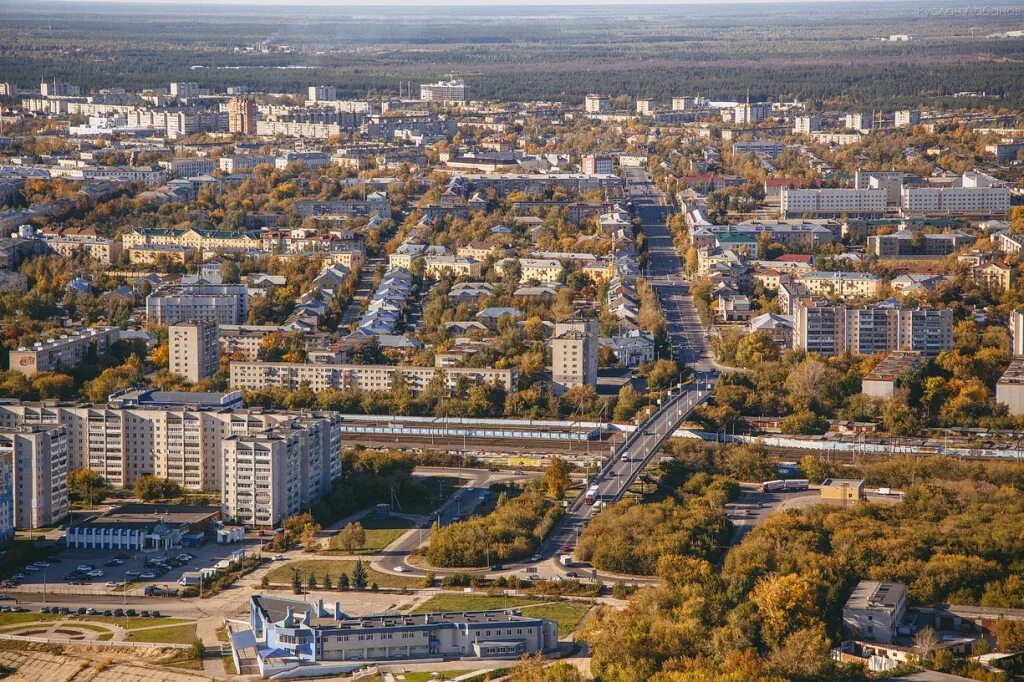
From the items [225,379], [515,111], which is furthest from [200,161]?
[225,379]

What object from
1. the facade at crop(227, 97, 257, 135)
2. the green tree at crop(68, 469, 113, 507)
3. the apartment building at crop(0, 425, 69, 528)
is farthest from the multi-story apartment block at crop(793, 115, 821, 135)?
the apartment building at crop(0, 425, 69, 528)

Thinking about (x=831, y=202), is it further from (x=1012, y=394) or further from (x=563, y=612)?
(x=563, y=612)

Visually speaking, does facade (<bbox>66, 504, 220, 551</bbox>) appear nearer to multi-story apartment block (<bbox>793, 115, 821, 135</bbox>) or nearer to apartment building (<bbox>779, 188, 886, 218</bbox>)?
apartment building (<bbox>779, 188, 886, 218</bbox>)

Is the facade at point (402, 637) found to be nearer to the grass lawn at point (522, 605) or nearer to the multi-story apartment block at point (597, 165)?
the grass lawn at point (522, 605)

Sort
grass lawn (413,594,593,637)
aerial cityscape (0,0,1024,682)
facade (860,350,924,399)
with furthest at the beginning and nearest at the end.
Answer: facade (860,350,924,399) → grass lawn (413,594,593,637) → aerial cityscape (0,0,1024,682)

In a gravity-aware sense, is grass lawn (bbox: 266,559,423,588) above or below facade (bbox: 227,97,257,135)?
below

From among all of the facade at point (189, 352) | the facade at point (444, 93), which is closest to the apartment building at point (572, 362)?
the facade at point (189, 352)

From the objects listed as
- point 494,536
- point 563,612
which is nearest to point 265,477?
point 494,536
